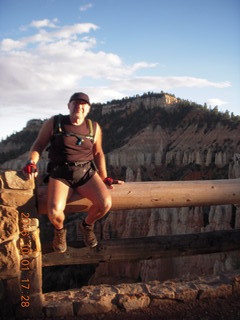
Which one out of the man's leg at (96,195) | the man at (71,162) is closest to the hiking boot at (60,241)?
the man at (71,162)

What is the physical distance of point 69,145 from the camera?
3.13 m

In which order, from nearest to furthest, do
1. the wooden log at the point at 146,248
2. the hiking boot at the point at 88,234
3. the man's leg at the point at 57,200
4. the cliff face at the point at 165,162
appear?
1. the man's leg at the point at 57,200
2. the hiking boot at the point at 88,234
3. the wooden log at the point at 146,248
4. the cliff face at the point at 165,162

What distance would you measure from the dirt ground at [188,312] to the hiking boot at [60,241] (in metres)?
0.65

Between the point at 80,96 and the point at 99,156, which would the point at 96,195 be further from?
the point at 80,96

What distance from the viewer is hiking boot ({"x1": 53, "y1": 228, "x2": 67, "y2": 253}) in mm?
3242

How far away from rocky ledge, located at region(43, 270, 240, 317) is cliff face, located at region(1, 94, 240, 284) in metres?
2.44

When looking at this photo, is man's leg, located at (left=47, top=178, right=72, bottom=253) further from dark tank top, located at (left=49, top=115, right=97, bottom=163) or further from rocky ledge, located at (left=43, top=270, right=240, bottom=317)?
rocky ledge, located at (left=43, top=270, right=240, bottom=317)

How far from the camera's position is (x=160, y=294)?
3.40 meters

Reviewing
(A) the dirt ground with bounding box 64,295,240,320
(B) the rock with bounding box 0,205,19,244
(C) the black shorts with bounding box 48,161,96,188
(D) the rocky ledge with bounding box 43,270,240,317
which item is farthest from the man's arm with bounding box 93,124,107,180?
(A) the dirt ground with bounding box 64,295,240,320

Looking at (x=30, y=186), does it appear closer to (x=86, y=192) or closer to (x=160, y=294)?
(x=86, y=192)

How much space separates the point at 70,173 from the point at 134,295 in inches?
55.4

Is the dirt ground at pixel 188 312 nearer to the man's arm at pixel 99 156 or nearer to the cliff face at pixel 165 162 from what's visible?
the man's arm at pixel 99 156

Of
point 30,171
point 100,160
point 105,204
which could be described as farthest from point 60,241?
point 100,160

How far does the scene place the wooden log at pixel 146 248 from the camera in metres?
3.48
